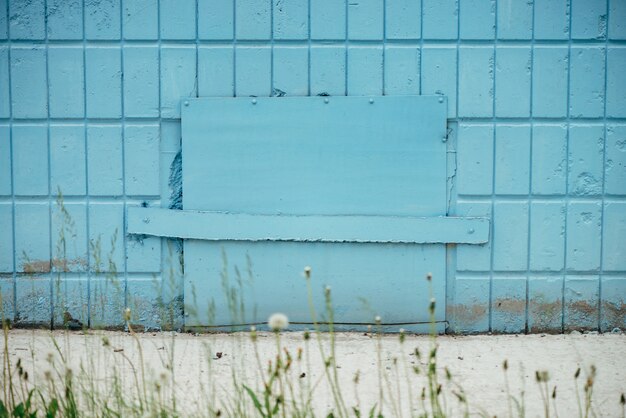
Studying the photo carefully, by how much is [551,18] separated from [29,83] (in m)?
2.69

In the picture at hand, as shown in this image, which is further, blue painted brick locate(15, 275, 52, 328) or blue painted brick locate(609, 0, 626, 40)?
blue painted brick locate(15, 275, 52, 328)

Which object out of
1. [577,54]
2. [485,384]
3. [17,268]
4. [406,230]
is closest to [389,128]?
[406,230]

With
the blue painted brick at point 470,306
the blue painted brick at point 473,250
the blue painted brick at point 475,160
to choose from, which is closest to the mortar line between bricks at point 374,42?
the blue painted brick at point 475,160

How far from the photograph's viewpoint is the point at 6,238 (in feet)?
12.4

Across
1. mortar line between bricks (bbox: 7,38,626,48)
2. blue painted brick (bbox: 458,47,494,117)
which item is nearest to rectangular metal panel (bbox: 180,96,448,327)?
blue painted brick (bbox: 458,47,494,117)

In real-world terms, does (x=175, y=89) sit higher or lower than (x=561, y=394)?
higher

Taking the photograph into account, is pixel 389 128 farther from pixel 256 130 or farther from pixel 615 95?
pixel 615 95

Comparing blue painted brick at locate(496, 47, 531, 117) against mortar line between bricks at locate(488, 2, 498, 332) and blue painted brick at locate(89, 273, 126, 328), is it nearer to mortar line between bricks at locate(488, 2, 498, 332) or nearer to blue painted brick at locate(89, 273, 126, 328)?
mortar line between bricks at locate(488, 2, 498, 332)

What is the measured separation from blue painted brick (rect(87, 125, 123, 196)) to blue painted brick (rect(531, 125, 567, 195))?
2149 mm

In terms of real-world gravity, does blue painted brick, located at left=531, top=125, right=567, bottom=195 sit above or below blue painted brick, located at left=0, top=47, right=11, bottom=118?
below

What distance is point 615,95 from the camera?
12.1 feet

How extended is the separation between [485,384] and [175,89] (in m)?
2.08

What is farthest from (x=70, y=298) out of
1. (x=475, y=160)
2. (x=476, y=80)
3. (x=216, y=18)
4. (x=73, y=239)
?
(x=476, y=80)

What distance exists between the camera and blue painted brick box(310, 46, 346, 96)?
3693 mm
